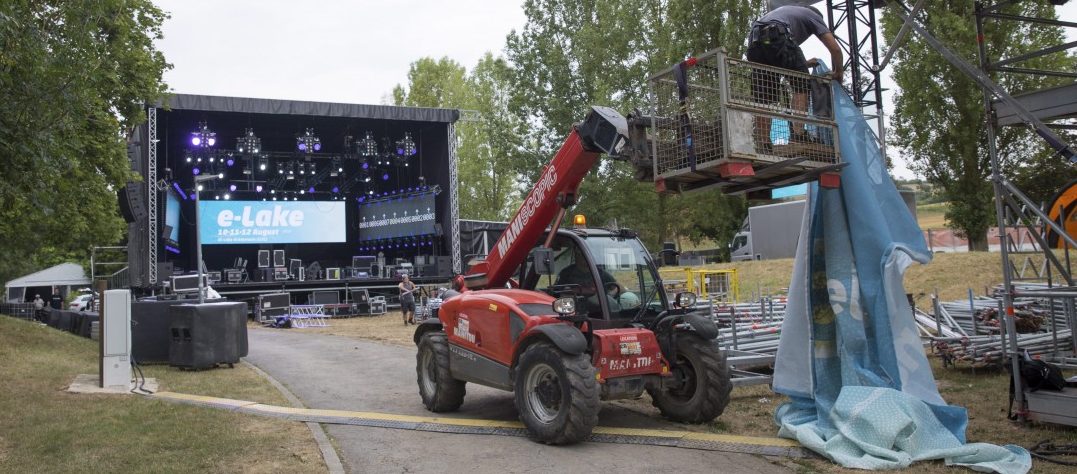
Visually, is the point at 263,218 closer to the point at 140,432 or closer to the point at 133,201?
the point at 133,201

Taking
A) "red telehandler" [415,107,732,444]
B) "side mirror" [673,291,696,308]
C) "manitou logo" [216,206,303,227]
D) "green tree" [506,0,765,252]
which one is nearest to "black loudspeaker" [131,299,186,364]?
"red telehandler" [415,107,732,444]

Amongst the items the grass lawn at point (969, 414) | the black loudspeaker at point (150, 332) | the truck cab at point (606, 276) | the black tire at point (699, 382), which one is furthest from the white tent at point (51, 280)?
the black tire at point (699, 382)

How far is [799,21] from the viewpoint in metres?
6.16

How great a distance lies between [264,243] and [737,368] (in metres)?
22.5

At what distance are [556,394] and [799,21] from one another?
12.3 feet

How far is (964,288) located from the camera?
59.6 ft

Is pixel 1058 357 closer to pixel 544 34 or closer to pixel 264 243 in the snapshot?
pixel 264 243

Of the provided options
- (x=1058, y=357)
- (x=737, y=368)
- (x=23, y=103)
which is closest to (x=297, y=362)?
(x=23, y=103)

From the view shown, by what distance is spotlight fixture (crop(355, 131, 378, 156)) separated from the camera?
2828cm

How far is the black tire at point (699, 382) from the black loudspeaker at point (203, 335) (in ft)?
25.4

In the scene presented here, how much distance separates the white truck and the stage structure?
11.2 m

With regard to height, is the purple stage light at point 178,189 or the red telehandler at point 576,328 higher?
the purple stage light at point 178,189

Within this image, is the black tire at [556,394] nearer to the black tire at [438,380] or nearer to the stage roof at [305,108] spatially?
the black tire at [438,380]

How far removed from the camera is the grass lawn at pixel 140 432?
19.5ft
